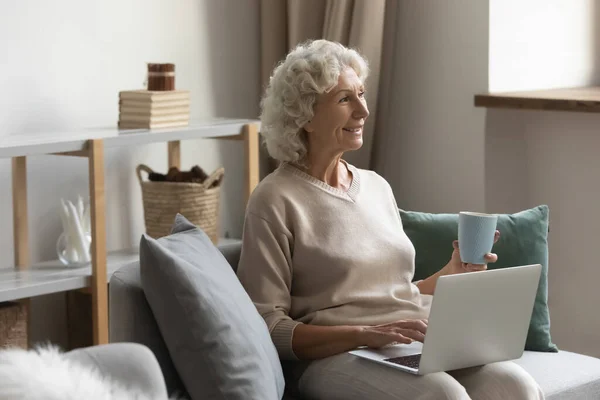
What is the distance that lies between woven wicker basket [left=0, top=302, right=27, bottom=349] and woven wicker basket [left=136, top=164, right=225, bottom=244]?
0.50 m

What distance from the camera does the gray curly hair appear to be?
89.7 inches

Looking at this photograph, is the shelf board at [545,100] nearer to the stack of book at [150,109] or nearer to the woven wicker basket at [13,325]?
the stack of book at [150,109]

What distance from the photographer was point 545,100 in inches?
126

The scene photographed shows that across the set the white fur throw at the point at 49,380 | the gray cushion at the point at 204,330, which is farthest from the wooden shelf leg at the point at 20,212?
the white fur throw at the point at 49,380

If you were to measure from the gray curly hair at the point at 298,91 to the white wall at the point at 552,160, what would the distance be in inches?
46.1

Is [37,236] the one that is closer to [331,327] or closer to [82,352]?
[331,327]

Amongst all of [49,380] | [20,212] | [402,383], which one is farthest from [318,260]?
[20,212]

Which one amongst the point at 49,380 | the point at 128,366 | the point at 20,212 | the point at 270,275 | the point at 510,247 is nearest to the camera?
the point at 49,380

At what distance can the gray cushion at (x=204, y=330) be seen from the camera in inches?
73.5

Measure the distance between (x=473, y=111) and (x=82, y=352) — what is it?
2.11m

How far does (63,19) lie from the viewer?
3121mm

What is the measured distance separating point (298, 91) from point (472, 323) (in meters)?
0.65

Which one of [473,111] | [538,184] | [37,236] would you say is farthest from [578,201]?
[37,236]

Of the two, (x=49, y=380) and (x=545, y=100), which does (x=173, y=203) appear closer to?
(x=545, y=100)
